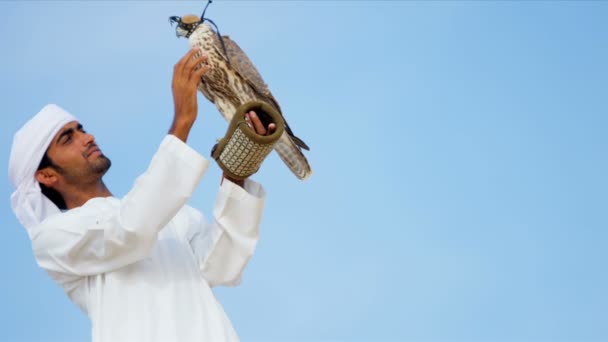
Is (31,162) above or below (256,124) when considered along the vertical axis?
below

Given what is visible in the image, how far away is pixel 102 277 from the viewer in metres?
3.25

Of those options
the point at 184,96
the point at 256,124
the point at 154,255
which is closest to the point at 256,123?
the point at 256,124

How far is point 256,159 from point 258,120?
13 cm

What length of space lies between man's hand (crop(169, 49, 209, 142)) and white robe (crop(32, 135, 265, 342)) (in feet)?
0.17

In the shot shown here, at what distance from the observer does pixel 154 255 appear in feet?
10.9

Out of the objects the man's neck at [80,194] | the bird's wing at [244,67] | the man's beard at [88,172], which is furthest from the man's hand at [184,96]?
the bird's wing at [244,67]

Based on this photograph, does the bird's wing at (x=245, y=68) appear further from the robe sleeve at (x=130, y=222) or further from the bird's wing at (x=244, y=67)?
the robe sleeve at (x=130, y=222)

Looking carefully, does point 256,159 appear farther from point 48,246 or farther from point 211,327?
point 48,246

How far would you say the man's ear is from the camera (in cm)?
344

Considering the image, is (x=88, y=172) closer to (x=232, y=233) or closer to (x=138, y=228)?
(x=138, y=228)

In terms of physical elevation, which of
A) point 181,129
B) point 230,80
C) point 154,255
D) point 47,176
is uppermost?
point 230,80

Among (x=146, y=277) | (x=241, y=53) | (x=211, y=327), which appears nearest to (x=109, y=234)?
(x=146, y=277)

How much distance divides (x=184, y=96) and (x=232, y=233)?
49 centimetres

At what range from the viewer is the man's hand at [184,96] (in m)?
3.03
